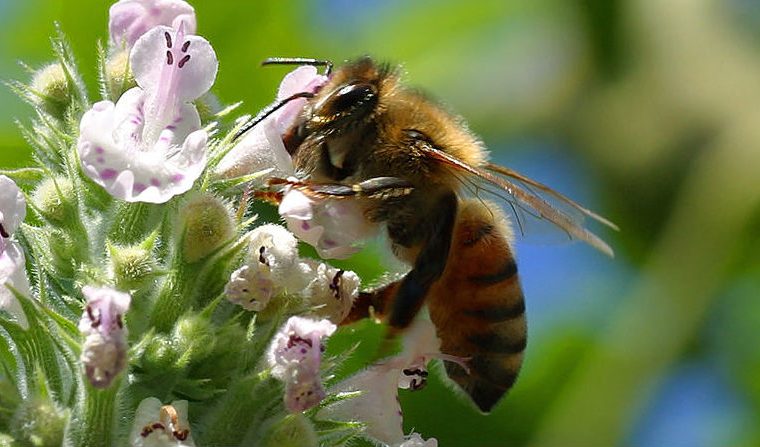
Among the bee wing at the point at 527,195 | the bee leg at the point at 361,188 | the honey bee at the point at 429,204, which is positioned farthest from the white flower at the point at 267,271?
the bee wing at the point at 527,195

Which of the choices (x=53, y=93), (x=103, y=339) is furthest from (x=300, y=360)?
(x=53, y=93)

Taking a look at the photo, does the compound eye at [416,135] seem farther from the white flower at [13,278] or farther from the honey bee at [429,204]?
the white flower at [13,278]

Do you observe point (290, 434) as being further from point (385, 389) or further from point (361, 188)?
point (361, 188)

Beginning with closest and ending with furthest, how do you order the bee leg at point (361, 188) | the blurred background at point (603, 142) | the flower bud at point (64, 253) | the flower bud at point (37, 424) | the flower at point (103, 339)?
the flower at point (103, 339)
the flower bud at point (37, 424)
the flower bud at point (64, 253)
the bee leg at point (361, 188)
the blurred background at point (603, 142)

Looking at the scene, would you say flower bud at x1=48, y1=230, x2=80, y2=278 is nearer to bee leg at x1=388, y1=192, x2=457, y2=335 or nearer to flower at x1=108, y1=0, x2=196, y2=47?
flower at x1=108, y1=0, x2=196, y2=47

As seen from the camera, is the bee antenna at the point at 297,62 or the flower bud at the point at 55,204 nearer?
the flower bud at the point at 55,204

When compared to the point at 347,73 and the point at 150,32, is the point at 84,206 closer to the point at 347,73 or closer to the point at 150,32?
the point at 150,32

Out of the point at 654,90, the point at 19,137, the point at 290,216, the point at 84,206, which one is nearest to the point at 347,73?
the point at 290,216
